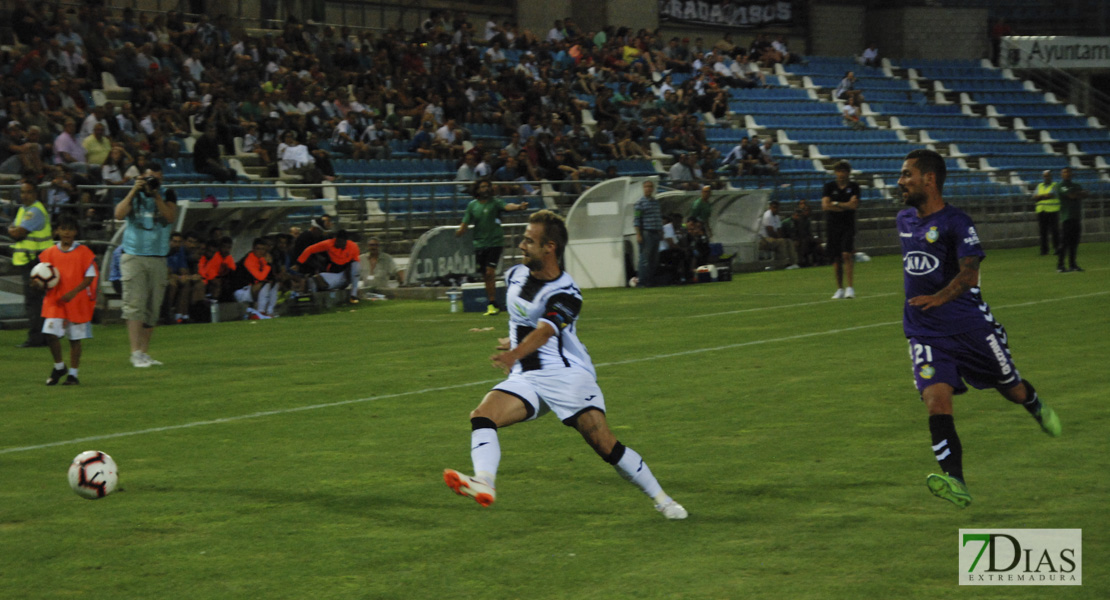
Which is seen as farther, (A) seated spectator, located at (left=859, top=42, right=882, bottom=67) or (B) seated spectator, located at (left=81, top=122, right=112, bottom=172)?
(A) seated spectator, located at (left=859, top=42, right=882, bottom=67)

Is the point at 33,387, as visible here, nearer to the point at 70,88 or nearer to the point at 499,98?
the point at 70,88

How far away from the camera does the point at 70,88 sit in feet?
79.3

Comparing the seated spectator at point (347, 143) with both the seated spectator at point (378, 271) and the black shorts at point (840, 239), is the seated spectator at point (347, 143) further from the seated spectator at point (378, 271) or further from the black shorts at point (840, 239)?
the black shorts at point (840, 239)

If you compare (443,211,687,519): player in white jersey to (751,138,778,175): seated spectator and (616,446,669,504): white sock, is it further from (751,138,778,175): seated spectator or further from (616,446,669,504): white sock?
(751,138,778,175): seated spectator

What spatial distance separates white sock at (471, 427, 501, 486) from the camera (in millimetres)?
6098

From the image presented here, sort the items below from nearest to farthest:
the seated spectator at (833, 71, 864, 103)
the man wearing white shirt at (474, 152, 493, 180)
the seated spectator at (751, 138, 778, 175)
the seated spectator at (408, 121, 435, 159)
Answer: the man wearing white shirt at (474, 152, 493, 180), the seated spectator at (408, 121, 435, 159), the seated spectator at (751, 138, 778, 175), the seated spectator at (833, 71, 864, 103)

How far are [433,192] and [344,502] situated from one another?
19852 mm

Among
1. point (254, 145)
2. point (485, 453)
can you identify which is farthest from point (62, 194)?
A: point (485, 453)

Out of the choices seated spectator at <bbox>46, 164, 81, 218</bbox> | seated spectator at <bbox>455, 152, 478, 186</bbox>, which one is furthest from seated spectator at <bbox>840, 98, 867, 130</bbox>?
seated spectator at <bbox>46, 164, 81, 218</bbox>

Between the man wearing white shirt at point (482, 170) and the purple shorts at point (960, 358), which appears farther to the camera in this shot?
the man wearing white shirt at point (482, 170)

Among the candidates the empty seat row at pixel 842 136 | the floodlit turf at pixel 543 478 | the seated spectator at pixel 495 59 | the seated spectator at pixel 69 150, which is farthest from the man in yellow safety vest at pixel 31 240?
the empty seat row at pixel 842 136

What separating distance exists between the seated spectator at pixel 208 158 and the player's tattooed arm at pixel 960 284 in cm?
1997

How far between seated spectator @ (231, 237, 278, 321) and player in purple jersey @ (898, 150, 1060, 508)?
15.6 m

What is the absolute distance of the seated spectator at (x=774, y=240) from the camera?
30312 millimetres
